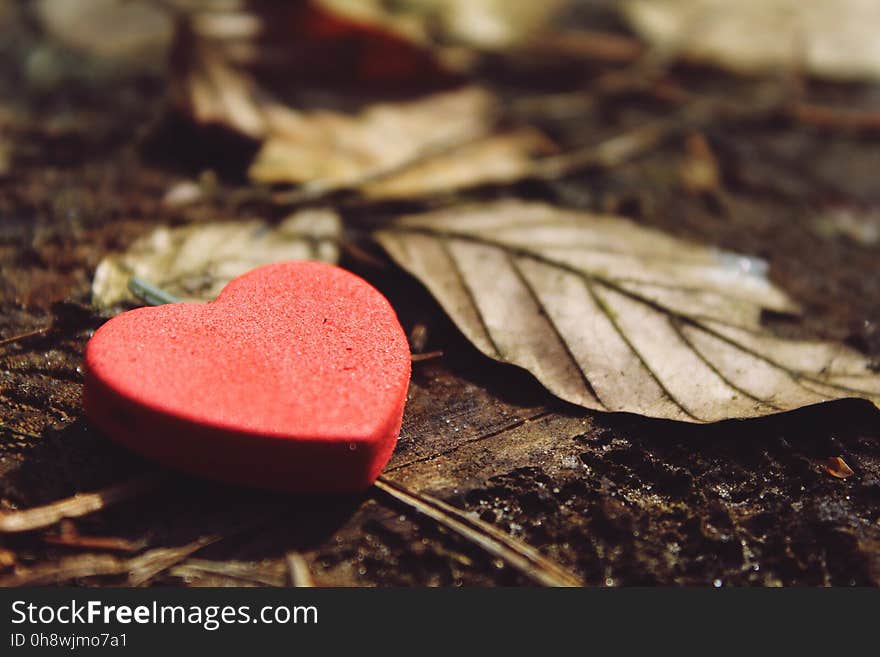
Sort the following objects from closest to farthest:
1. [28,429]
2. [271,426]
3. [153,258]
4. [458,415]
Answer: [271,426] → [28,429] → [458,415] → [153,258]

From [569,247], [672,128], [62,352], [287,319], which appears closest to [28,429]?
[62,352]

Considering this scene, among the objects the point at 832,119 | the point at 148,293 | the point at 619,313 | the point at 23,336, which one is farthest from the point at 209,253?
the point at 832,119

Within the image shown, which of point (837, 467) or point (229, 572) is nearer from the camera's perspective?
point (229, 572)

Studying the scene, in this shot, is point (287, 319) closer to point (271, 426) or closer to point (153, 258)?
point (271, 426)

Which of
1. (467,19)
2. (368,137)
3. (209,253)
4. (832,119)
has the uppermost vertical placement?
(467,19)

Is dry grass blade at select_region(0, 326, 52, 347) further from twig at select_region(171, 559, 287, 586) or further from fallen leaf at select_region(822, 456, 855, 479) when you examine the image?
fallen leaf at select_region(822, 456, 855, 479)

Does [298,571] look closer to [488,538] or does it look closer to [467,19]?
[488,538]

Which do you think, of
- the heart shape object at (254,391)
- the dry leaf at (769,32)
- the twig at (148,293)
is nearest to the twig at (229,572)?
the heart shape object at (254,391)
